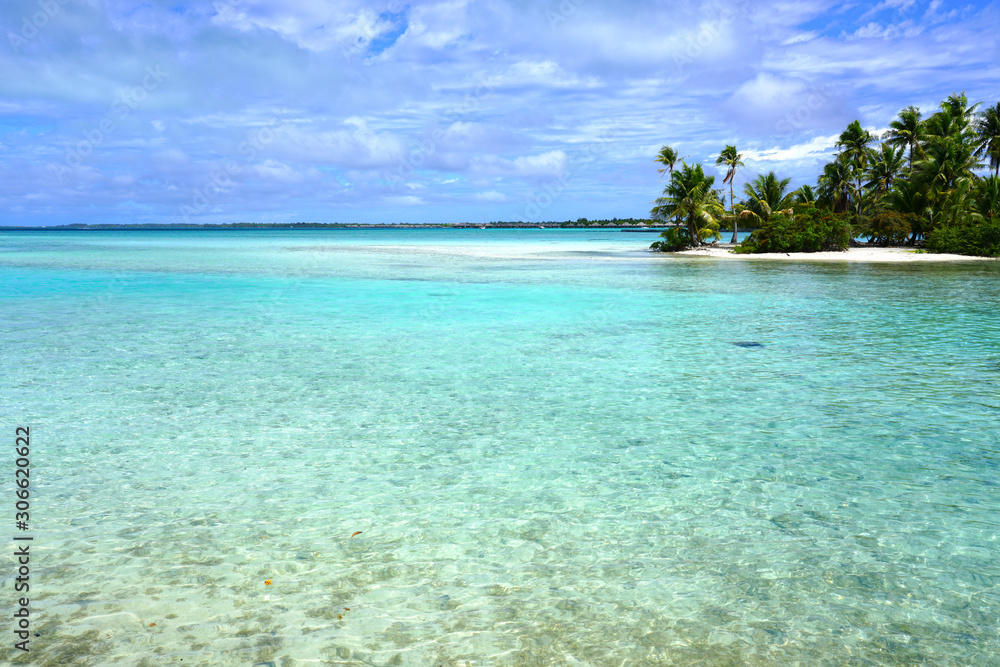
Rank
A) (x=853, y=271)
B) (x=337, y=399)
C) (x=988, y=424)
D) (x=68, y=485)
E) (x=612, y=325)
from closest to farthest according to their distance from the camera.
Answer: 1. (x=68, y=485)
2. (x=988, y=424)
3. (x=337, y=399)
4. (x=612, y=325)
5. (x=853, y=271)

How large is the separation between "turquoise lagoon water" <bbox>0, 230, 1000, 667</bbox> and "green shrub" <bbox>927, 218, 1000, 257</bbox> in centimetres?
3574

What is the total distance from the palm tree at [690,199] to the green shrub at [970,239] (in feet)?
46.5

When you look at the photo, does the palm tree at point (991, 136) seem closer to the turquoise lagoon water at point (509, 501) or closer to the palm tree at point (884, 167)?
the palm tree at point (884, 167)

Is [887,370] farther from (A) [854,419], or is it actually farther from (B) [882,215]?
(B) [882,215]

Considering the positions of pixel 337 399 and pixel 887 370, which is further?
pixel 887 370

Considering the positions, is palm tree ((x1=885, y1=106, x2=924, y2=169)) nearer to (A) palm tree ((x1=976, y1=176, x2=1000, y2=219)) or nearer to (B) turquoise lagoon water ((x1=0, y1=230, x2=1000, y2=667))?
(A) palm tree ((x1=976, y1=176, x2=1000, y2=219))

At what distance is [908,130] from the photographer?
55062mm

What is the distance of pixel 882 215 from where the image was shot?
167ft

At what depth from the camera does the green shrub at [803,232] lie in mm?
46875

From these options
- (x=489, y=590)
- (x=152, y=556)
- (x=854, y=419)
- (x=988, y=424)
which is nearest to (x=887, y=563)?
(x=489, y=590)

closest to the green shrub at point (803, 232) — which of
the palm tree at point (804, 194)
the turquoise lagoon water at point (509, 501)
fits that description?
the palm tree at point (804, 194)

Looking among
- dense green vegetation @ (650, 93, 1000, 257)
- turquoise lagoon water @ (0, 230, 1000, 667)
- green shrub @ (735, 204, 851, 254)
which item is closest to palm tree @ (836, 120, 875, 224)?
dense green vegetation @ (650, 93, 1000, 257)

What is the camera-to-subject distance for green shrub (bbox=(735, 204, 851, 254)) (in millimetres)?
46875

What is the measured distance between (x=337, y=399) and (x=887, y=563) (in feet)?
20.8
